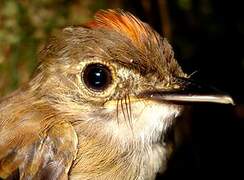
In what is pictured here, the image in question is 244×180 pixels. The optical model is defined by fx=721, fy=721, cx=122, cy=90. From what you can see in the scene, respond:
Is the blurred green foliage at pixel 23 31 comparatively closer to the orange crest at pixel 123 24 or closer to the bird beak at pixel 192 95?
the orange crest at pixel 123 24

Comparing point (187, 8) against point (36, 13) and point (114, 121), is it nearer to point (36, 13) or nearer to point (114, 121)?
point (36, 13)

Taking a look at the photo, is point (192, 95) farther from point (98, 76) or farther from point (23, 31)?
point (23, 31)

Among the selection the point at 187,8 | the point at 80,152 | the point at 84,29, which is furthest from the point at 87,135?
the point at 187,8

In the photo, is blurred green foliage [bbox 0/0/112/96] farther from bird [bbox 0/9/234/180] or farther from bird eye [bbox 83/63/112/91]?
bird eye [bbox 83/63/112/91]

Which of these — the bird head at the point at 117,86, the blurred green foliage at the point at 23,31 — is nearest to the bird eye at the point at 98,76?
the bird head at the point at 117,86

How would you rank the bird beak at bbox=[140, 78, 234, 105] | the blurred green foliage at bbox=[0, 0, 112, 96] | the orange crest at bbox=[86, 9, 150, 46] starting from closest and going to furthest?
the bird beak at bbox=[140, 78, 234, 105], the orange crest at bbox=[86, 9, 150, 46], the blurred green foliage at bbox=[0, 0, 112, 96]

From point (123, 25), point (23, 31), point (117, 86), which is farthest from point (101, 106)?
point (23, 31)

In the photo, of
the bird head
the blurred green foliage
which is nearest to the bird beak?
the bird head
